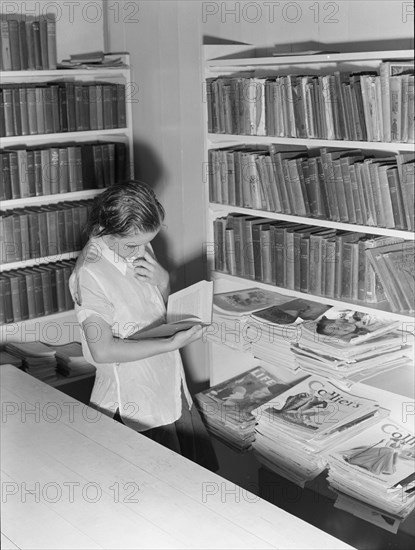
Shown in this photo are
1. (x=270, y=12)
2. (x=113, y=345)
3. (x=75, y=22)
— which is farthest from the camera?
(x=75, y=22)

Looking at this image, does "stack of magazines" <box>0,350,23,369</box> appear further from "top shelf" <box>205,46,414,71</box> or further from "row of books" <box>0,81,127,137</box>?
"top shelf" <box>205,46,414,71</box>

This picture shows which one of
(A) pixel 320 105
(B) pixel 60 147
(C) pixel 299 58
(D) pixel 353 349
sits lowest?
(D) pixel 353 349

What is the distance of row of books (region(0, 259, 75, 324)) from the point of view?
3496 millimetres

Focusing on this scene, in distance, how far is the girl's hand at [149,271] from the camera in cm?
267

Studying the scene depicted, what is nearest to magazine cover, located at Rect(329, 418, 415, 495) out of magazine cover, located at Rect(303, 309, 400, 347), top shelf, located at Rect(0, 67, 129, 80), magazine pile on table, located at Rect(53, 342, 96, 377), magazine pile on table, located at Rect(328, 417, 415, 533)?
magazine pile on table, located at Rect(328, 417, 415, 533)

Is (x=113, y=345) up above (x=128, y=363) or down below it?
above

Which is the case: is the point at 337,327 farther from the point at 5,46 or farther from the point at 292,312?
the point at 5,46

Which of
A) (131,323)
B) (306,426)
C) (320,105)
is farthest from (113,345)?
(320,105)

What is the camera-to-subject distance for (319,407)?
3068 mm

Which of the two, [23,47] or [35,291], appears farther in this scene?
[35,291]

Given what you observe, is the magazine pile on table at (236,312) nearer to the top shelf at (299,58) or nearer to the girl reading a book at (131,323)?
the girl reading a book at (131,323)

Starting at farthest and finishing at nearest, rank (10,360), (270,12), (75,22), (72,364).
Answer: (75,22) < (72,364) < (10,360) < (270,12)

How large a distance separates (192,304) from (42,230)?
1048 mm

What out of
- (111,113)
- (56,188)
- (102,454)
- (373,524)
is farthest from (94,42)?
(373,524)
